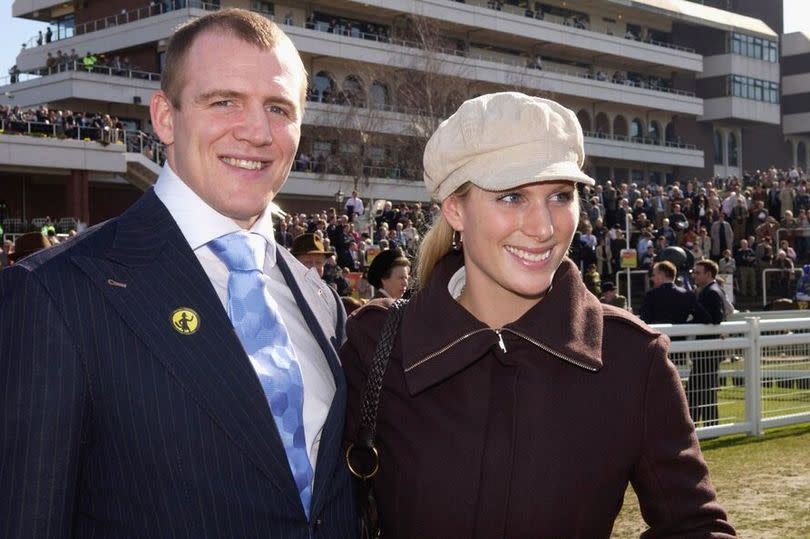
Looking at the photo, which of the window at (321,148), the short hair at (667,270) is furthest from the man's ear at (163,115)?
the window at (321,148)

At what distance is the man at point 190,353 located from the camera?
2.59 metres

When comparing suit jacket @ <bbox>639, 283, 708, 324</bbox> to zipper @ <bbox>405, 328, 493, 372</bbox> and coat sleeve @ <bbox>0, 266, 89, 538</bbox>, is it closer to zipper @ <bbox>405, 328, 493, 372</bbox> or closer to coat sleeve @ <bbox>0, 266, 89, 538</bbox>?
zipper @ <bbox>405, 328, 493, 372</bbox>

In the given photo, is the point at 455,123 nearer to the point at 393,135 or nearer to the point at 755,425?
the point at 755,425

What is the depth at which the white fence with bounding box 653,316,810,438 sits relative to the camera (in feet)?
36.0

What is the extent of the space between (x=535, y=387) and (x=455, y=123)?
77cm

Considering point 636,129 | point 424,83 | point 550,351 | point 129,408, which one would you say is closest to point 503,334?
point 550,351

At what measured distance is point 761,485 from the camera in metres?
9.12

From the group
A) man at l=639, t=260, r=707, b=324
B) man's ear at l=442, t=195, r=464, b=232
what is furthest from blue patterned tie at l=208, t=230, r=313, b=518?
man at l=639, t=260, r=707, b=324

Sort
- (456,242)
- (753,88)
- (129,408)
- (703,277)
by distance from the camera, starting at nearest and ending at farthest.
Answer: (129,408) < (456,242) < (703,277) < (753,88)

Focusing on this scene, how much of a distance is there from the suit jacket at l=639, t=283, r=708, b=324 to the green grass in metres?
1.63

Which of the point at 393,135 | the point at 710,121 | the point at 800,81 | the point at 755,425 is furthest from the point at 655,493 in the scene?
the point at 800,81

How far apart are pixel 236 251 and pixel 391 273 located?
776 cm

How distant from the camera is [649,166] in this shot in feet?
221

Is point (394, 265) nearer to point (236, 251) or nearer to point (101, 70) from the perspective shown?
point (236, 251)
